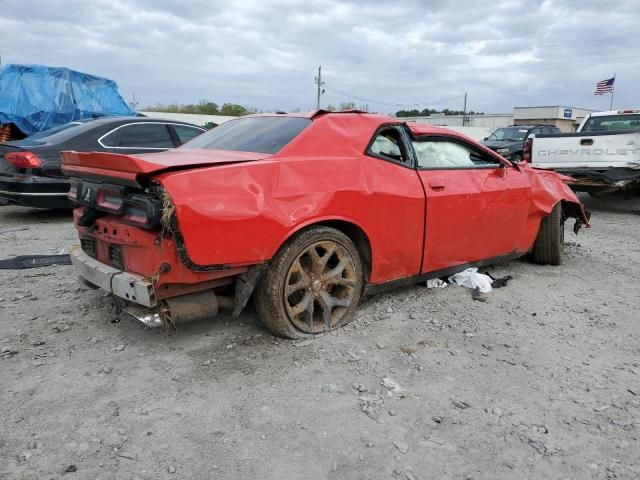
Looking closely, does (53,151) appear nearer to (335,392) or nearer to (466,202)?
(466,202)

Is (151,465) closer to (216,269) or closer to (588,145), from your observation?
(216,269)

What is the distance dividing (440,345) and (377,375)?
642 millimetres

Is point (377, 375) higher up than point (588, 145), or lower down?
lower down

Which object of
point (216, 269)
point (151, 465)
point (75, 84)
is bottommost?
point (151, 465)

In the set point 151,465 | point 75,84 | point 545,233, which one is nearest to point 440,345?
point 151,465

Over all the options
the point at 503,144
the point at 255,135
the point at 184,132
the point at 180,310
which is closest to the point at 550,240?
the point at 255,135

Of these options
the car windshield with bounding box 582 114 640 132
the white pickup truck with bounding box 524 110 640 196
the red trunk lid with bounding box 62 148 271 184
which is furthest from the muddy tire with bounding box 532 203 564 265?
the car windshield with bounding box 582 114 640 132

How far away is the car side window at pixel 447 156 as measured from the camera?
4320 millimetres

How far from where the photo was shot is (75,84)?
14.1 meters

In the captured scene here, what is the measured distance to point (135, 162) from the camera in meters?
2.99

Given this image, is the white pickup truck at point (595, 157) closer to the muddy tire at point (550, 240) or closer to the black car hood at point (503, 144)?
the muddy tire at point (550, 240)

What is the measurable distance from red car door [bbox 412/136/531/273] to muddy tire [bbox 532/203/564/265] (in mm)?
474

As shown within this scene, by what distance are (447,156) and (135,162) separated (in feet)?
8.70

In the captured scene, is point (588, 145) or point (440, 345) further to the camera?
A: point (588, 145)
